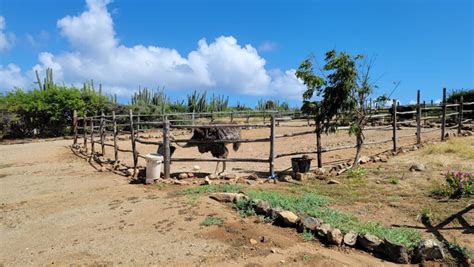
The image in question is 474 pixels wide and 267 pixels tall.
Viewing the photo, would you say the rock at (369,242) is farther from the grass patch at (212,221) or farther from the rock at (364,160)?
the rock at (364,160)

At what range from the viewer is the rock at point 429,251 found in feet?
12.9

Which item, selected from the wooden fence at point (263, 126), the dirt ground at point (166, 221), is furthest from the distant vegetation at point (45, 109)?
the dirt ground at point (166, 221)

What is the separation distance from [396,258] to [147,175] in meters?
4.74

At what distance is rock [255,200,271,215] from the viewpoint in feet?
16.6

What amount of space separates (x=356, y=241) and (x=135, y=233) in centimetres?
246

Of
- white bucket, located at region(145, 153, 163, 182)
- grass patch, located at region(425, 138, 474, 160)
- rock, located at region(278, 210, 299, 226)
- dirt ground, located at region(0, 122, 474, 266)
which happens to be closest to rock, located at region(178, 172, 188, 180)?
white bucket, located at region(145, 153, 163, 182)

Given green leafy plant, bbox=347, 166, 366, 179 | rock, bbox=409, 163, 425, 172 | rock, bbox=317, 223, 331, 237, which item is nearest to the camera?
rock, bbox=317, 223, 331, 237

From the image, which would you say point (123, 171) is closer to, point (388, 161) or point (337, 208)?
point (337, 208)

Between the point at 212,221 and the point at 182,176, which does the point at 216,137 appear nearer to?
the point at 182,176

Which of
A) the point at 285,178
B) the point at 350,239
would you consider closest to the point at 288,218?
the point at 350,239

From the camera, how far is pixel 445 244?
419 cm

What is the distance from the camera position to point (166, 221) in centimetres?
498

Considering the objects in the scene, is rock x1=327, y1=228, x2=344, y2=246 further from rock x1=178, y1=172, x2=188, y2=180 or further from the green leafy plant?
rock x1=178, y1=172, x2=188, y2=180

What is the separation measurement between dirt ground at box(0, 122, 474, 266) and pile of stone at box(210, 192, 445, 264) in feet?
0.41
